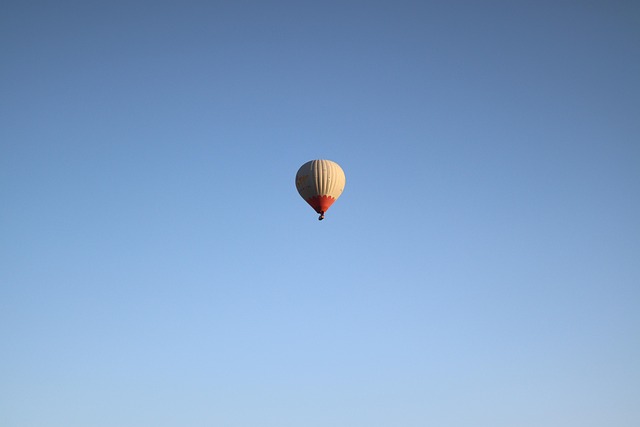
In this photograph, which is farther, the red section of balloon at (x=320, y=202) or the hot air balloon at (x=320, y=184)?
the red section of balloon at (x=320, y=202)

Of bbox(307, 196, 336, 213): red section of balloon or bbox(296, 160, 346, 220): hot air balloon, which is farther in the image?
bbox(307, 196, 336, 213): red section of balloon

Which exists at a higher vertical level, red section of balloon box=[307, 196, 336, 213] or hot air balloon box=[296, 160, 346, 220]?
hot air balloon box=[296, 160, 346, 220]

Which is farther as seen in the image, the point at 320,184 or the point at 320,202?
the point at 320,202

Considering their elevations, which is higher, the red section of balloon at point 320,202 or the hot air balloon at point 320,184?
the hot air balloon at point 320,184

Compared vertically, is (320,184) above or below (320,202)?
above
